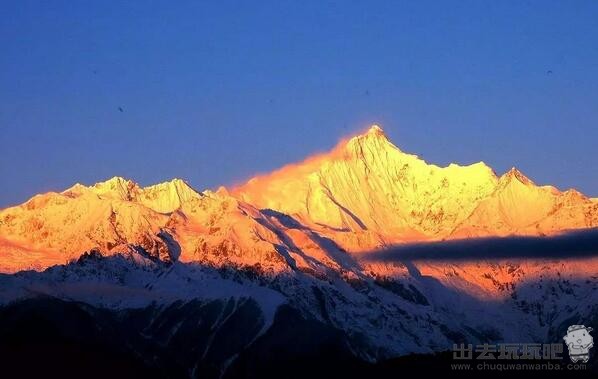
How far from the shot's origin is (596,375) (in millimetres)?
182500

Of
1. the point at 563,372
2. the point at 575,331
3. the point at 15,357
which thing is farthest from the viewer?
the point at 15,357

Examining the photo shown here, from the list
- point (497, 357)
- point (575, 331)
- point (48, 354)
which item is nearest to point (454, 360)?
point (497, 357)

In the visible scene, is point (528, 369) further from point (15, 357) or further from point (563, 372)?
point (15, 357)

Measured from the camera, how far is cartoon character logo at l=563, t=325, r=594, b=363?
156 metres

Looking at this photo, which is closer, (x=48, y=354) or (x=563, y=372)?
(x=563, y=372)

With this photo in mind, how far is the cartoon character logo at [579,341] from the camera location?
156m

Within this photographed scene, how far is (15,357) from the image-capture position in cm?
19575

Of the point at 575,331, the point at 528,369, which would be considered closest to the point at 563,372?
the point at 528,369

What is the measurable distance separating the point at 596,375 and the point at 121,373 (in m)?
53.6

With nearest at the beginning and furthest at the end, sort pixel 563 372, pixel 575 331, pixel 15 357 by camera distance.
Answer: pixel 575 331 < pixel 563 372 < pixel 15 357

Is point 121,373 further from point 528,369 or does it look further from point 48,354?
point 528,369

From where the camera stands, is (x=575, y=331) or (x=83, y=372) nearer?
(x=575, y=331)

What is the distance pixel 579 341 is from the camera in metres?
160

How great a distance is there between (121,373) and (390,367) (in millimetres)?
30680
